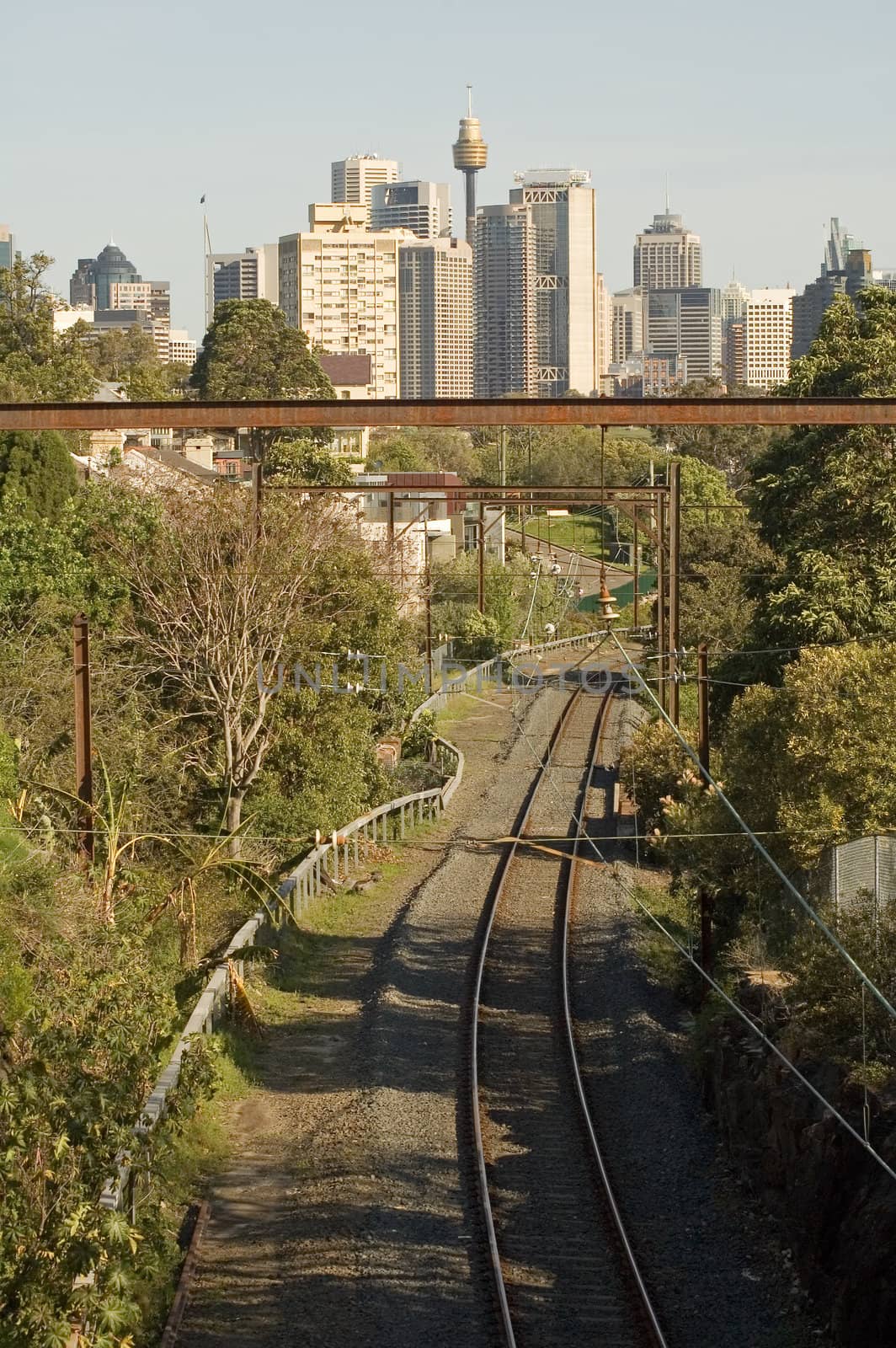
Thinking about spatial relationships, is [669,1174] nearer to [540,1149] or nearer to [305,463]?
[540,1149]

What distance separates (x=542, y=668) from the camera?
126 ft

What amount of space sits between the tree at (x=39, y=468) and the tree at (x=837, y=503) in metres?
15.7

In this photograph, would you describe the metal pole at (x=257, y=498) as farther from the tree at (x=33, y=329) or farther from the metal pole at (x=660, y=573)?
the tree at (x=33, y=329)

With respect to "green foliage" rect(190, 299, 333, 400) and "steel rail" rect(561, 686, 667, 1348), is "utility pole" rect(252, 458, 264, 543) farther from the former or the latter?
"green foliage" rect(190, 299, 333, 400)

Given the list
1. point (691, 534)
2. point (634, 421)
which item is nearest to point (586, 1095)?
point (634, 421)

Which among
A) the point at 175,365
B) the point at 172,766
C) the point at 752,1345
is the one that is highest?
the point at 175,365

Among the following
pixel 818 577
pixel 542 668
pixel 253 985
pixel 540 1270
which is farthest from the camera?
pixel 542 668

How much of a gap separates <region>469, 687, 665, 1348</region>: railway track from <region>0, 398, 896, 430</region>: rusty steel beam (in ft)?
19.3

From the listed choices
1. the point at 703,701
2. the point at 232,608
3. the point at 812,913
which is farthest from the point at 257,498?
the point at 812,913

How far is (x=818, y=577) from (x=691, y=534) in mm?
25814

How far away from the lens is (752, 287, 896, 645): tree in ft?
76.4

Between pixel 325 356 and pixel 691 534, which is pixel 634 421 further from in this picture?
pixel 325 356

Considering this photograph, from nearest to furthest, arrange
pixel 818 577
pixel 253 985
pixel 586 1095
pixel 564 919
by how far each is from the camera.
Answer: pixel 586 1095 < pixel 253 985 < pixel 564 919 < pixel 818 577

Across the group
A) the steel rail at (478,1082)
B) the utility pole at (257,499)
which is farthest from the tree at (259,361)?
the utility pole at (257,499)
